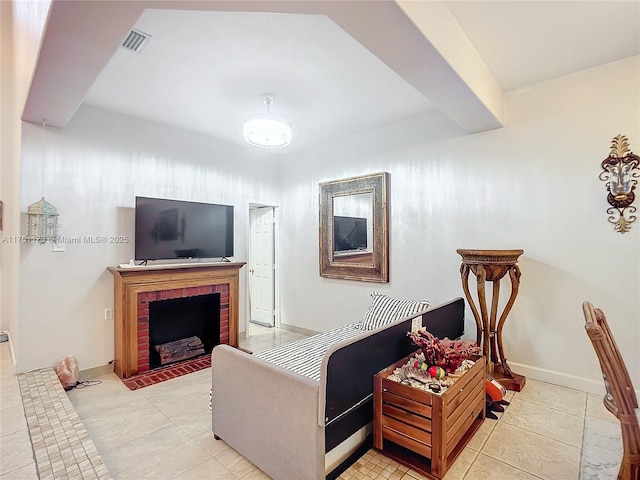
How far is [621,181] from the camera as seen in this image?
8.66 feet

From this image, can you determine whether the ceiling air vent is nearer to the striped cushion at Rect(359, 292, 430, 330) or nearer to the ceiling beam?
the ceiling beam

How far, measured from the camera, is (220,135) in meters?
4.36

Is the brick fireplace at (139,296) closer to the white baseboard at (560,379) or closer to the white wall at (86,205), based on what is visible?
the white wall at (86,205)

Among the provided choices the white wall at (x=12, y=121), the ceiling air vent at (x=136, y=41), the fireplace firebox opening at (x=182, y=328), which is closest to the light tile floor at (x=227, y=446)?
the fireplace firebox opening at (x=182, y=328)

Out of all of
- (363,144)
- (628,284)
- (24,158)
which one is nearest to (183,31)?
(24,158)

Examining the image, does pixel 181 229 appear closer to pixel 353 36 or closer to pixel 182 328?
pixel 182 328

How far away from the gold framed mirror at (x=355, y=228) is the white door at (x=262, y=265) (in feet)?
3.71

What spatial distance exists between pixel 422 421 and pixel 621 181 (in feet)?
8.55

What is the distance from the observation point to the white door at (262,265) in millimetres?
5367

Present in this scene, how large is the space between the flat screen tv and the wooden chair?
3.83m

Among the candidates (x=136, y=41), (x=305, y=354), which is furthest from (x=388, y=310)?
(x=136, y=41)

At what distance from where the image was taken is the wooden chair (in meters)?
1.29

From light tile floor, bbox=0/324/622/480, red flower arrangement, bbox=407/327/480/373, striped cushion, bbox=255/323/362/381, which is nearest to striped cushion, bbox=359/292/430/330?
striped cushion, bbox=255/323/362/381

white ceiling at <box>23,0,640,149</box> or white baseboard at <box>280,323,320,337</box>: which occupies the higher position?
white ceiling at <box>23,0,640,149</box>
